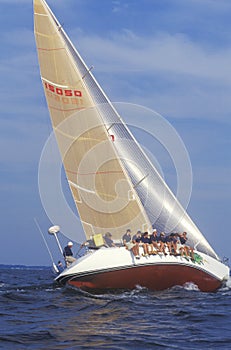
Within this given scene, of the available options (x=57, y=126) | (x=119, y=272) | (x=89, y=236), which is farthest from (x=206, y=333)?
(x=57, y=126)

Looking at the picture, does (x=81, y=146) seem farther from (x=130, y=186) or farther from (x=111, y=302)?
(x=111, y=302)

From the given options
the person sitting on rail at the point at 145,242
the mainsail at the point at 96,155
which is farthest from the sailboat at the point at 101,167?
the person sitting on rail at the point at 145,242

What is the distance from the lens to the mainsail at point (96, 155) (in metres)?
25.6

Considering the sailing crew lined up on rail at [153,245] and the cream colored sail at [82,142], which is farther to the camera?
the cream colored sail at [82,142]

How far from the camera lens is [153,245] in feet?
75.0

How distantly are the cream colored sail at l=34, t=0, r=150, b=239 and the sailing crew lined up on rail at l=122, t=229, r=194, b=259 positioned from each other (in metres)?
1.29

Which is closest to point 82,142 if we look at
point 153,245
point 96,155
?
point 96,155

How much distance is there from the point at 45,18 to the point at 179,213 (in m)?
10.2

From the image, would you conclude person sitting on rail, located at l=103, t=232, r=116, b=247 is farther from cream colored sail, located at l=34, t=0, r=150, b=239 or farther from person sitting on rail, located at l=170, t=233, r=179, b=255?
person sitting on rail, located at l=170, t=233, r=179, b=255

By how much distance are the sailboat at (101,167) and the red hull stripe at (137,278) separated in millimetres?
62

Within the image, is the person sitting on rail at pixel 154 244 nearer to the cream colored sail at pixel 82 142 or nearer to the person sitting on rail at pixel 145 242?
the person sitting on rail at pixel 145 242

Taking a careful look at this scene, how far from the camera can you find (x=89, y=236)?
27109mm

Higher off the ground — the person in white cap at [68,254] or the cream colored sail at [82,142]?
Result: the cream colored sail at [82,142]

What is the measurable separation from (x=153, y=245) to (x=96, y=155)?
192 inches
